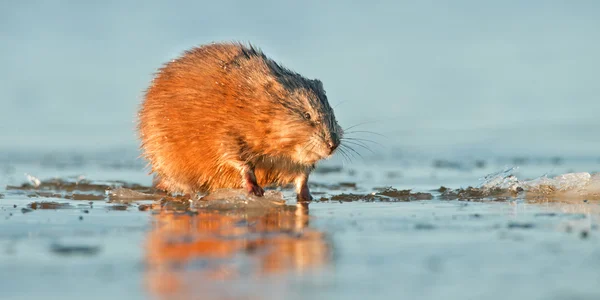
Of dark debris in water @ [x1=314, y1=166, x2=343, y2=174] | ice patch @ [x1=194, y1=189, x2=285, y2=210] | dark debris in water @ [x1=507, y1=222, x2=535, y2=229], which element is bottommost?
dark debris in water @ [x1=507, y1=222, x2=535, y2=229]

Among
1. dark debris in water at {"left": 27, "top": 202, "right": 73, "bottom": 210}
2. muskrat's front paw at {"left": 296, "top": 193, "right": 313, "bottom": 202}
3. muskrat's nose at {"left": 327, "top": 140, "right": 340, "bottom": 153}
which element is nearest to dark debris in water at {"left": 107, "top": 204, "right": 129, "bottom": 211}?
dark debris in water at {"left": 27, "top": 202, "right": 73, "bottom": 210}

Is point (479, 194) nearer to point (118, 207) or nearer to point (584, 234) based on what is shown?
point (584, 234)

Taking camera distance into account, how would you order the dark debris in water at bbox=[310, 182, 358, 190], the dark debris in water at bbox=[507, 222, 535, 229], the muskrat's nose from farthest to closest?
the dark debris in water at bbox=[310, 182, 358, 190]
the muskrat's nose
the dark debris in water at bbox=[507, 222, 535, 229]

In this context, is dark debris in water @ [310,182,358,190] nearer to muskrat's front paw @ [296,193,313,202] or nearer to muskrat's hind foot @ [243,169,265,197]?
muskrat's front paw @ [296,193,313,202]

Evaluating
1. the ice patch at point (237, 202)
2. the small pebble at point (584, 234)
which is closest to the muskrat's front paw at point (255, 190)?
the ice patch at point (237, 202)

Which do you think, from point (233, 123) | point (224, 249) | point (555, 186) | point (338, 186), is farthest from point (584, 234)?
point (338, 186)

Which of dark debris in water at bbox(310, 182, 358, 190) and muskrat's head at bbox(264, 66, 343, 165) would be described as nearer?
muskrat's head at bbox(264, 66, 343, 165)

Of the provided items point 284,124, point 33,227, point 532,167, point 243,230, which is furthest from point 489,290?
point 532,167

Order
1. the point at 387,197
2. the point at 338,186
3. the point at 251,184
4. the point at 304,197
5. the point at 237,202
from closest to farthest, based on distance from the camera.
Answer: the point at 237,202 → the point at 251,184 → the point at 387,197 → the point at 304,197 → the point at 338,186
